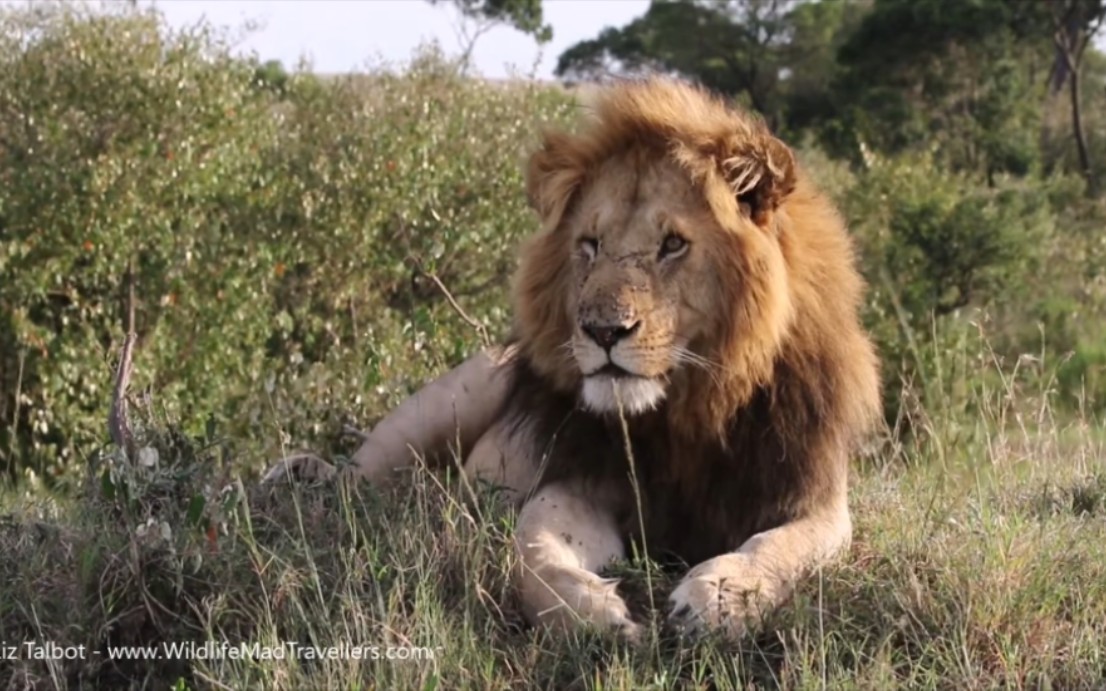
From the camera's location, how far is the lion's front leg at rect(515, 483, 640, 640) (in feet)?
11.2

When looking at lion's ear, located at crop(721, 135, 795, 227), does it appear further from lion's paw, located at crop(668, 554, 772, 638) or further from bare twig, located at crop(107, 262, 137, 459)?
bare twig, located at crop(107, 262, 137, 459)

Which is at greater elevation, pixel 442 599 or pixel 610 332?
pixel 610 332

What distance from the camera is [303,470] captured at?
4.61 meters

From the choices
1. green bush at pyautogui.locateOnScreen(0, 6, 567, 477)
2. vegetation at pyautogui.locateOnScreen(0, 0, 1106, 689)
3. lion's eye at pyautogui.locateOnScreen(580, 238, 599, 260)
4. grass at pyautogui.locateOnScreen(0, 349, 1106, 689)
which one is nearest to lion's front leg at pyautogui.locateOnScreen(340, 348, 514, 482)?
vegetation at pyautogui.locateOnScreen(0, 0, 1106, 689)

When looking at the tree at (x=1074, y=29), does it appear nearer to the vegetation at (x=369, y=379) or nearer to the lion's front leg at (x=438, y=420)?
the vegetation at (x=369, y=379)

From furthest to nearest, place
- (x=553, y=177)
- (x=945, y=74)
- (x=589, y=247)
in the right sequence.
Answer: (x=945, y=74), (x=553, y=177), (x=589, y=247)

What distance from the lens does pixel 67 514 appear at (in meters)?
4.28

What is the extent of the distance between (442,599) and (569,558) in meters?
0.29

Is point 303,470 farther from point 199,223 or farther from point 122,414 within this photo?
point 199,223

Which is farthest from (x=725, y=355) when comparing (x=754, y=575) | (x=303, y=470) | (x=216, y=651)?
(x=303, y=470)

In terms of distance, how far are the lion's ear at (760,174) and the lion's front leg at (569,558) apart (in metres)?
0.75

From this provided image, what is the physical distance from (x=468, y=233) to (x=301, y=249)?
1.15 meters

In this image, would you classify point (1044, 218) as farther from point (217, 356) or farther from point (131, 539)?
point (131, 539)

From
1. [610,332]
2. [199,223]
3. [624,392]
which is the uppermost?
[610,332]
